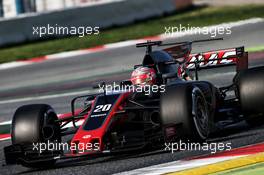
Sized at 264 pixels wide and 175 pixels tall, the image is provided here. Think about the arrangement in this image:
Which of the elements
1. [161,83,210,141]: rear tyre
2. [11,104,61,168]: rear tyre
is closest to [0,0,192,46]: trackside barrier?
[11,104,61,168]: rear tyre

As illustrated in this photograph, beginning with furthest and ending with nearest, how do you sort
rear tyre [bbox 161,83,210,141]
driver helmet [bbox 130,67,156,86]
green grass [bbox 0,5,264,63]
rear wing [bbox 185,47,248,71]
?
1. green grass [bbox 0,5,264,63]
2. rear wing [bbox 185,47,248,71]
3. driver helmet [bbox 130,67,156,86]
4. rear tyre [bbox 161,83,210,141]

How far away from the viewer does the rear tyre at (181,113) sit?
8570mm

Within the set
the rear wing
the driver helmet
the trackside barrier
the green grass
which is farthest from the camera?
the trackside barrier

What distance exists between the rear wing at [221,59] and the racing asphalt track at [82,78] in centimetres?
85

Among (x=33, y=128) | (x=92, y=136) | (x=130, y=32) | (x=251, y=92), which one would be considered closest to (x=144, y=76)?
(x=251, y=92)

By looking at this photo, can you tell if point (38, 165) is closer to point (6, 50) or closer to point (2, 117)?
point (2, 117)

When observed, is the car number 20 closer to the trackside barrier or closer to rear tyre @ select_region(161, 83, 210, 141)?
rear tyre @ select_region(161, 83, 210, 141)

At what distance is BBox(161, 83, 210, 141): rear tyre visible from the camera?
8.57 m

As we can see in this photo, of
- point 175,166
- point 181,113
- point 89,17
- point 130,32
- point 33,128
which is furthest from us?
point 89,17

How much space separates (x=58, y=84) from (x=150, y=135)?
29.7 ft

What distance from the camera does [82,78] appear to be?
18078 mm

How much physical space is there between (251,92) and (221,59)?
3.90ft

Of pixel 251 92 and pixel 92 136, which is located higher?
pixel 251 92

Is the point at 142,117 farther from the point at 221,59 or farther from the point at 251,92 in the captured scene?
the point at 221,59
